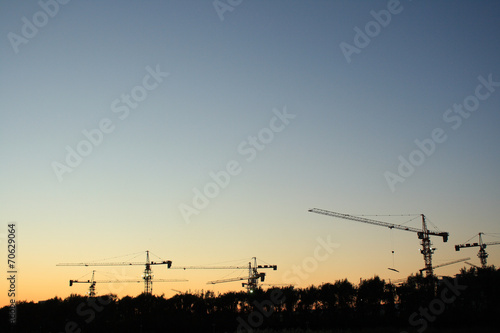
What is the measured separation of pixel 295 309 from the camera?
7362 cm

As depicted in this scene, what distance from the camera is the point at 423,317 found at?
216 ft

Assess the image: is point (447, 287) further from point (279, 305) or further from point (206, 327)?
point (206, 327)

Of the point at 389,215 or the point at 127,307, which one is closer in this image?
the point at 127,307

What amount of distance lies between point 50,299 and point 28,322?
24.6ft

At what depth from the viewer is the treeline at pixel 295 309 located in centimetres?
6475

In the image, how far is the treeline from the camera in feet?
212

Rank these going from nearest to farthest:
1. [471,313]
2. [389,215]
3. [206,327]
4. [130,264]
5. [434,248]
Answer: [471,313], [206,327], [434,248], [389,215], [130,264]

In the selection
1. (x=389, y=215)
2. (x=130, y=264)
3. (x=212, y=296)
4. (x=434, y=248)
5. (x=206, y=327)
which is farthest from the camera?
(x=130, y=264)

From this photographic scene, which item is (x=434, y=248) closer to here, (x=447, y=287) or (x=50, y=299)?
(x=447, y=287)

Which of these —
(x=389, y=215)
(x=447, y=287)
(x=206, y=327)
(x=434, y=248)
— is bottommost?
(x=206, y=327)

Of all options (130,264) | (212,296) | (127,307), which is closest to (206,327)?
(212,296)

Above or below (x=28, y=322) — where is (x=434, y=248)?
above

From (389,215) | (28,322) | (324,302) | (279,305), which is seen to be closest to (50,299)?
(28,322)

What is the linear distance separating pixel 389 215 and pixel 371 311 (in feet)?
158
